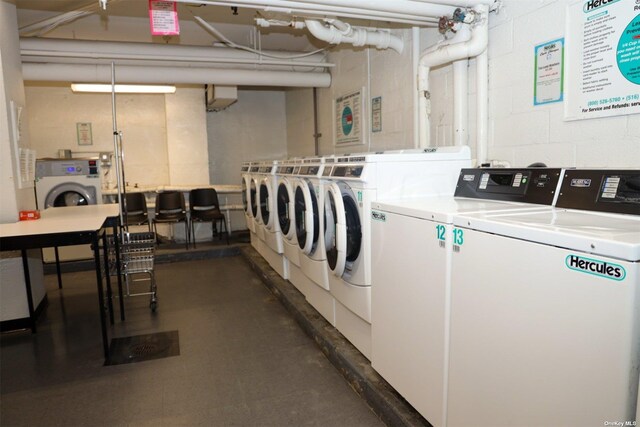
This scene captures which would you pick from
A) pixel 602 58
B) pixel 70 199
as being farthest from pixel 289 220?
pixel 70 199

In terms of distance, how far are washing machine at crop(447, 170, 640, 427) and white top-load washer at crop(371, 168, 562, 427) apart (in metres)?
0.07

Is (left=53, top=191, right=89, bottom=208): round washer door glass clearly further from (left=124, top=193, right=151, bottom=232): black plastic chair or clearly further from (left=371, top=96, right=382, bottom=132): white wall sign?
(left=371, top=96, right=382, bottom=132): white wall sign

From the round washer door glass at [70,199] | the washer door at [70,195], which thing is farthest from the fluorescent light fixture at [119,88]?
the round washer door glass at [70,199]

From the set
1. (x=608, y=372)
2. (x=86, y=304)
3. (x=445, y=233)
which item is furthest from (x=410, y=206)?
(x=86, y=304)

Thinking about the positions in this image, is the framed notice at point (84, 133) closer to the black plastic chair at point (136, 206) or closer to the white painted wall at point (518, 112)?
the black plastic chair at point (136, 206)

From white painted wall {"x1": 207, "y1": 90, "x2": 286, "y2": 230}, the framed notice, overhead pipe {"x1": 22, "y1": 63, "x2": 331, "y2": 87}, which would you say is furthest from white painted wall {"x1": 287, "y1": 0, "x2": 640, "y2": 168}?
the framed notice

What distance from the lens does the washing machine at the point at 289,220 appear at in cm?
355

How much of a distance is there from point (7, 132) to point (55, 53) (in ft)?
5.86

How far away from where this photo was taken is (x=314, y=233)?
304 centimetres

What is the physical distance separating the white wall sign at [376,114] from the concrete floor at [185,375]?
210 centimetres

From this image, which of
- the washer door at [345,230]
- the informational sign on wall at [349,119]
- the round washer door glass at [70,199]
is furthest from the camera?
the round washer door glass at [70,199]

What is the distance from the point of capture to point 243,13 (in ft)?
15.3

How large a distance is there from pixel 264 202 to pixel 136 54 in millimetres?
2213

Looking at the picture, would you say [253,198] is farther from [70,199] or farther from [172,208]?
[70,199]
